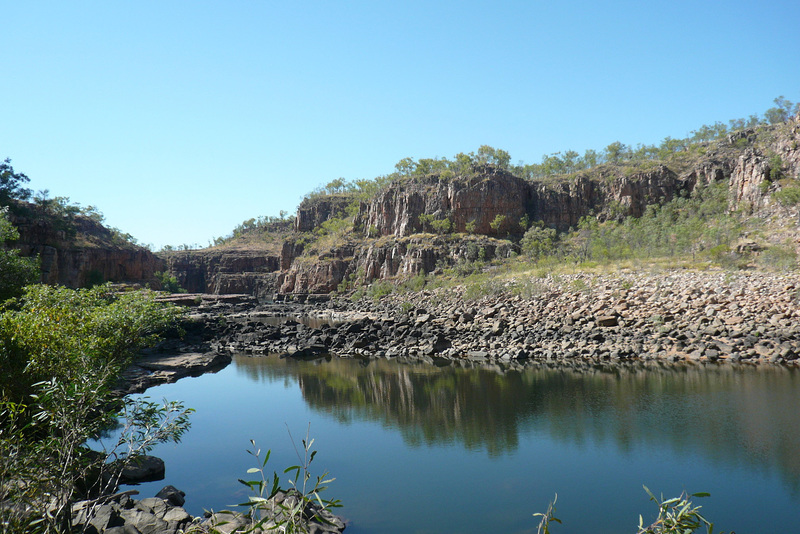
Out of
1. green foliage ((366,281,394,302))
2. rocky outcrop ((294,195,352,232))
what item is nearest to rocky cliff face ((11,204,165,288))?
green foliage ((366,281,394,302))

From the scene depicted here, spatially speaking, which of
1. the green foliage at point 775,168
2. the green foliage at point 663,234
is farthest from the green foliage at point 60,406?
the green foliage at point 775,168

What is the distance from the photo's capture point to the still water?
9.37 m

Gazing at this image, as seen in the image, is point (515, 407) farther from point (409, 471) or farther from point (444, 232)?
point (444, 232)

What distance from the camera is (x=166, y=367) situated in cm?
Result: 2369

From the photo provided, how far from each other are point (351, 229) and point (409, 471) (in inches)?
3014

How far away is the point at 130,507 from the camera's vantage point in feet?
27.5

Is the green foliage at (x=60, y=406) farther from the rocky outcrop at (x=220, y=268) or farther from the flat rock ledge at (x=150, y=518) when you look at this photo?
the rocky outcrop at (x=220, y=268)

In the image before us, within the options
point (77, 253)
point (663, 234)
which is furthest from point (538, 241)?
point (77, 253)

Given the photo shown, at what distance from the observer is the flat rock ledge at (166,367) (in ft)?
66.3

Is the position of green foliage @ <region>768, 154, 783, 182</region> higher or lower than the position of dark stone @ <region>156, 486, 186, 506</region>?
higher

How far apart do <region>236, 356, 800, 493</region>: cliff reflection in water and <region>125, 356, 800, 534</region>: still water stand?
0.19ft

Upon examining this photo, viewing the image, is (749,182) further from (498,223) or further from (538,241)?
(498,223)

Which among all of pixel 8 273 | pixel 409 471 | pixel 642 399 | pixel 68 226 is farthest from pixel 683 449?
pixel 68 226

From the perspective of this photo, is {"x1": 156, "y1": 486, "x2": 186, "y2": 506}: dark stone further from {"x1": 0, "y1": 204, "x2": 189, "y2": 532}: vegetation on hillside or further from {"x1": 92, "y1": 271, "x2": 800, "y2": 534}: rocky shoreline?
{"x1": 92, "y1": 271, "x2": 800, "y2": 534}: rocky shoreline
